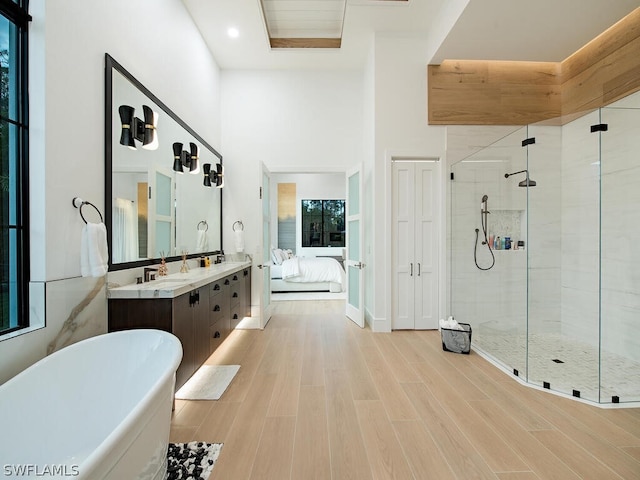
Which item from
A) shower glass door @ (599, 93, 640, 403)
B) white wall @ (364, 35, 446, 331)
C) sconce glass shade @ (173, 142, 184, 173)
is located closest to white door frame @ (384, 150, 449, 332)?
white wall @ (364, 35, 446, 331)

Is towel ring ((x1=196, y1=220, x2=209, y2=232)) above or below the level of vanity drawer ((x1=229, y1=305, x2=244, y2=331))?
above

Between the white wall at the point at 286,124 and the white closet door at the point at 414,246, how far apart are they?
1.04 m

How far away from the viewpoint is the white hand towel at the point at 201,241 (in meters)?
3.84

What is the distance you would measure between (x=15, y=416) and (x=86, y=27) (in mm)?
2121

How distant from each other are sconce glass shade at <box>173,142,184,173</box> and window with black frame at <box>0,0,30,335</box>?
1.53 m

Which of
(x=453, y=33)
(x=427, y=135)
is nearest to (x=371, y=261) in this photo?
(x=427, y=135)

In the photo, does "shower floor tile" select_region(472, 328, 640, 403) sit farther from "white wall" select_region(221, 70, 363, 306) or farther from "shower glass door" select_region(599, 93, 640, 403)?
"white wall" select_region(221, 70, 363, 306)

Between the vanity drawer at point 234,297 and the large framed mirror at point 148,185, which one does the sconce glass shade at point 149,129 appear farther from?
the vanity drawer at point 234,297

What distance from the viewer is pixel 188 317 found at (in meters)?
2.35

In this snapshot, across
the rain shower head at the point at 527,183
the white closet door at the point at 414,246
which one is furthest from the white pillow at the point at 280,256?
the rain shower head at the point at 527,183

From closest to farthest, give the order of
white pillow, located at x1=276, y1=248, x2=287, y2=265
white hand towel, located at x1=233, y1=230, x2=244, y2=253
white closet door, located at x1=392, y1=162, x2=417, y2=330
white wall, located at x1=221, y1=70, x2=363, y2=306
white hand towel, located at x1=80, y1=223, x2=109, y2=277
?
1. white hand towel, located at x1=80, y1=223, x2=109, y2=277
2. white closet door, located at x1=392, y1=162, x2=417, y2=330
3. white hand towel, located at x1=233, y1=230, x2=244, y2=253
4. white wall, located at x1=221, y1=70, x2=363, y2=306
5. white pillow, located at x1=276, y1=248, x2=287, y2=265

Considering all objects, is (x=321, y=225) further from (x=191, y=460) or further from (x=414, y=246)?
(x=191, y=460)

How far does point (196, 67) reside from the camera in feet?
12.6

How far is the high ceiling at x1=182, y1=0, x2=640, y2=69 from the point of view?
3047 millimetres
